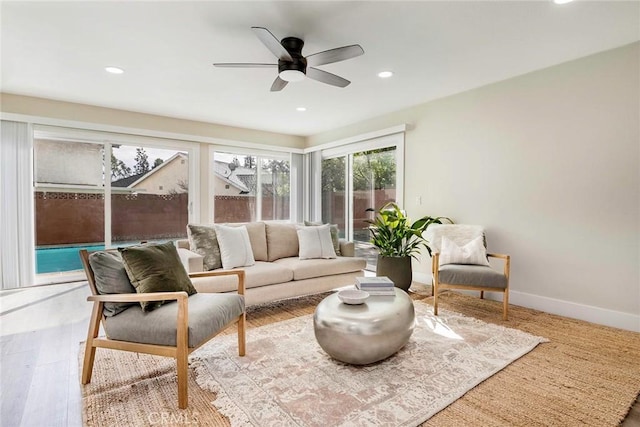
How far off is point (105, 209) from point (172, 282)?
11.7 ft

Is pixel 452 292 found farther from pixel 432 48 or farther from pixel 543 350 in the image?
pixel 432 48

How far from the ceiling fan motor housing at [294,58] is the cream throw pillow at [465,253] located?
2.32 metres

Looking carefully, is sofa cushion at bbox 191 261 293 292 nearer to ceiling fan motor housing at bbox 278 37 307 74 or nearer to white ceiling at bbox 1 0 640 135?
ceiling fan motor housing at bbox 278 37 307 74

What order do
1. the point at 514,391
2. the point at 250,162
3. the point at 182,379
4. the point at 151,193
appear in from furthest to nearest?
the point at 250,162
the point at 151,193
the point at 514,391
the point at 182,379

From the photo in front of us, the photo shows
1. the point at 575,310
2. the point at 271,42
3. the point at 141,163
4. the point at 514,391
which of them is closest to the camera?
the point at 514,391

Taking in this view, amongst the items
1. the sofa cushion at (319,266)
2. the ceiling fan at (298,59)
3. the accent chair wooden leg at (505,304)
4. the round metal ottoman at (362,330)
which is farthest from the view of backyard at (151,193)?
the round metal ottoman at (362,330)

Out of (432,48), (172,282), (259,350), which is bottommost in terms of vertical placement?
(259,350)

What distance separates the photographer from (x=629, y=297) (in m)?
2.83

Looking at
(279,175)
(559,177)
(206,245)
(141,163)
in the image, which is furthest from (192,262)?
(279,175)

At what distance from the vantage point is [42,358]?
7.59 ft

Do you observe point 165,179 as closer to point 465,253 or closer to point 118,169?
point 118,169

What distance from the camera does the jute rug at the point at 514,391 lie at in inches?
64.3

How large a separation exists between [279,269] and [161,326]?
64.8 inches

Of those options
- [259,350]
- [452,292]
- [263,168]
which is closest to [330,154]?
[263,168]
